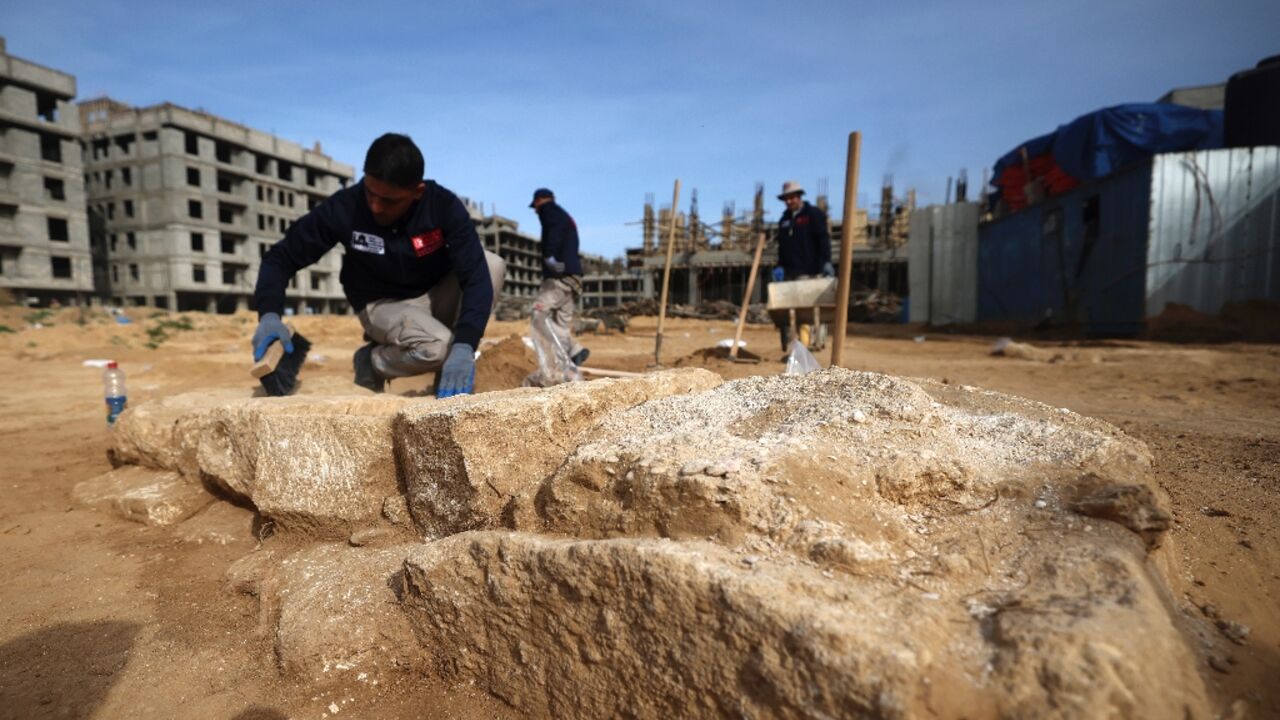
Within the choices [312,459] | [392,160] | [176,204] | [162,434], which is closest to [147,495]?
[162,434]

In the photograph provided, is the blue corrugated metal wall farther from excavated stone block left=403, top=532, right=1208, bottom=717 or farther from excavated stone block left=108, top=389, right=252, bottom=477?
excavated stone block left=108, top=389, right=252, bottom=477

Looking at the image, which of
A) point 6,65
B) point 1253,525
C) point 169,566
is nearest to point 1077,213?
point 1253,525

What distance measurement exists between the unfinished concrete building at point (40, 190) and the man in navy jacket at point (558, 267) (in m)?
28.4

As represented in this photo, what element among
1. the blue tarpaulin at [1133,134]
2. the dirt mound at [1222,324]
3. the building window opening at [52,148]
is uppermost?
the building window opening at [52,148]

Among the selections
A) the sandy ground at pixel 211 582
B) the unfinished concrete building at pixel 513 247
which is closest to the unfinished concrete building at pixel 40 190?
the unfinished concrete building at pixel 513 247

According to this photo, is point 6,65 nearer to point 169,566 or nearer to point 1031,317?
point 169,566

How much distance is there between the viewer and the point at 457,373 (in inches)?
114

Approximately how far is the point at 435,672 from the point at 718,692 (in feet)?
2.76

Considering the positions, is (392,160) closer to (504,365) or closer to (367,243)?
(367,243)

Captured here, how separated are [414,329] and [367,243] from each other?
507 mm

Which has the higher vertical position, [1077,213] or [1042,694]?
[1077,213]

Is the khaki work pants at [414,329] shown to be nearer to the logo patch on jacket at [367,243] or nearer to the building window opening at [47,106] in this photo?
the logo patch on jacket at [367,243]

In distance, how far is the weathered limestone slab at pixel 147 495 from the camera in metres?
2.59

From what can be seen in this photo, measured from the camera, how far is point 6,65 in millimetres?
22875
